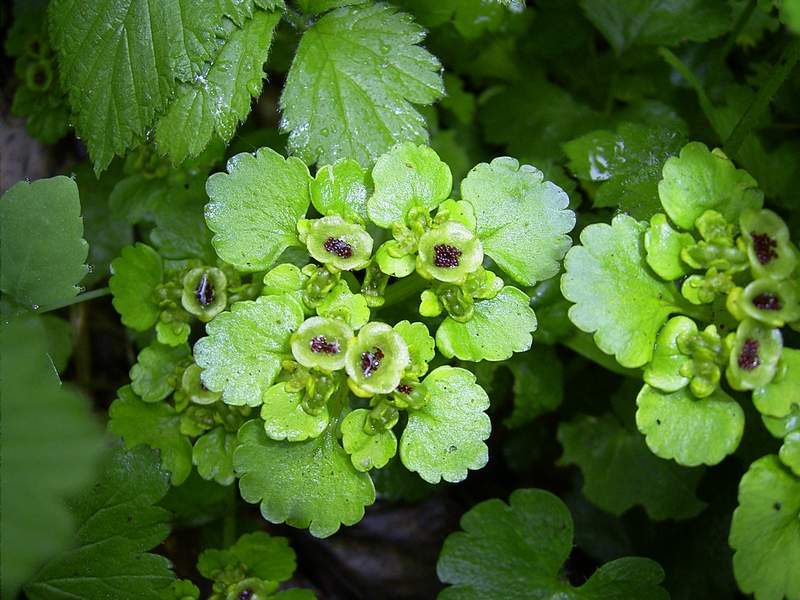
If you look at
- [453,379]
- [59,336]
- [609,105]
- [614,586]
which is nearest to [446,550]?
[614,586]

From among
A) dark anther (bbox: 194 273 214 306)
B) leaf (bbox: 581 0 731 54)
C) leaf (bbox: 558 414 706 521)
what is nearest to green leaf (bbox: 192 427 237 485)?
dark anther (bbox: 194 273 214 306)

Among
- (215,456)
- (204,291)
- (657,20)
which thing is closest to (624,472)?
(215,456)

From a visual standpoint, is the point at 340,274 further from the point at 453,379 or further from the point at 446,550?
the point at 446,550

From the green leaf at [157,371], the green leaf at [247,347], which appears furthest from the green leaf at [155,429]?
the green leaf at [247,347]

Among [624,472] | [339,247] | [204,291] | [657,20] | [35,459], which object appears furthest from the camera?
[657,20]

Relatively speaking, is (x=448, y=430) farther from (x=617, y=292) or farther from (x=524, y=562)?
(x=524, y=562)

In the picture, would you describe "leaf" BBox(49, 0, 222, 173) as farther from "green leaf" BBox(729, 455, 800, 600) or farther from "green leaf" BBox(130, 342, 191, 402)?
"green leaf" BBox(729, 455, 800, 600)

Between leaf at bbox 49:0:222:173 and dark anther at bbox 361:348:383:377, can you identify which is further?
leaf at bbox 49:0:222:173
